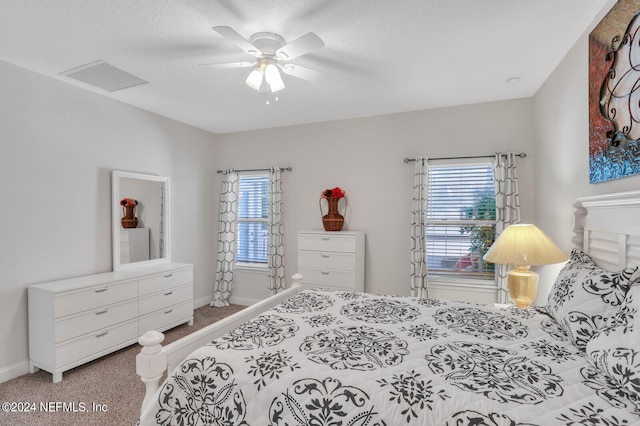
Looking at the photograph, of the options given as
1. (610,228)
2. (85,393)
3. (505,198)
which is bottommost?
(85,393)

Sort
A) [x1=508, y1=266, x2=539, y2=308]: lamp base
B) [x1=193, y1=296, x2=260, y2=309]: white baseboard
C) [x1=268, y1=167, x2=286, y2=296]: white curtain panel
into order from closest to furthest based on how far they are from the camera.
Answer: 1. [x1=508, y1=266, x2=539, y2=308]: lamp base
2. [x1=268, y1=167, x2=286, y2=296]: white curtain panel
3. [x1=193, y1=296, x2=260, y2=309]: white baseboard

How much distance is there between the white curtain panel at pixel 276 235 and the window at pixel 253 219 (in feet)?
0.83

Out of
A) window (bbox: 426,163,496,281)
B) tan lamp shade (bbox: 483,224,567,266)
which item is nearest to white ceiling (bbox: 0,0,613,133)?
window (bbox: 426,163,496,281)

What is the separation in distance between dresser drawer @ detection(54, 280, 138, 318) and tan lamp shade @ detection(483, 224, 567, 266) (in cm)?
326

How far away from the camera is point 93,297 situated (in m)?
2.69

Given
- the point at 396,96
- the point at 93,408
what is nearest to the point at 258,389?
the point at 93,408

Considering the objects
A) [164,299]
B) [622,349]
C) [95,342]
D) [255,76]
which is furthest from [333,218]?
[622,349]

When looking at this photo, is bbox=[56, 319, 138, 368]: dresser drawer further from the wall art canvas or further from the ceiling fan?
the wall art canvas

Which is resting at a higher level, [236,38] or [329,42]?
[329,42]

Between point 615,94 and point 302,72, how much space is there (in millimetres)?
2043

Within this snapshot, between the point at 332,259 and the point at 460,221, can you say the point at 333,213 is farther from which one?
the point at 460,221

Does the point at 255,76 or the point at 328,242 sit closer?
the point at 255,76

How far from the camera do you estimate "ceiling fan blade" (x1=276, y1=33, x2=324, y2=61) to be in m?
1.82

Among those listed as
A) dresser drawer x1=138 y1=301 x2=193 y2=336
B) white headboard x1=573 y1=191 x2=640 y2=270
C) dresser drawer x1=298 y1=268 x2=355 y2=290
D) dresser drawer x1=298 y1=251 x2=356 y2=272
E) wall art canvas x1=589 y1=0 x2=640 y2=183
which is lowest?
dresser drawer x1=138 y1=301 x2=193 y2=336
